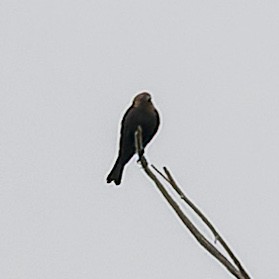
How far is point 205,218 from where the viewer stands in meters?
1.49

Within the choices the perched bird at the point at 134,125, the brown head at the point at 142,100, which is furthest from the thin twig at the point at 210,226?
the brown head at the point at 142,100

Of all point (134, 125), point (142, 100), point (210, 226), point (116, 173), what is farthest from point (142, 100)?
point (210, 226)

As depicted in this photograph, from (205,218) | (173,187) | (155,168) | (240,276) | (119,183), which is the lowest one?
(240,276)

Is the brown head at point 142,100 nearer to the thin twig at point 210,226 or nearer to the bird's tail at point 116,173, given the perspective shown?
the bird's tail at point 116,173

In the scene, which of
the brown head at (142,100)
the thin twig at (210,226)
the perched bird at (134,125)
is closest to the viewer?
the thin twig at (210,226)

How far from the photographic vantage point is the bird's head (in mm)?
5910

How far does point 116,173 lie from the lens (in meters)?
5.94

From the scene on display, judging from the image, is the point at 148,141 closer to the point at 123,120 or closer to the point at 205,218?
the point at 123,120

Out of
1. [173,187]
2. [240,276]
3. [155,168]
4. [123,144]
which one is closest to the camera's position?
[240,276]

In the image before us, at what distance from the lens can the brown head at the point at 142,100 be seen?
591 cm

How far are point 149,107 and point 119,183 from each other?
671 millimetres

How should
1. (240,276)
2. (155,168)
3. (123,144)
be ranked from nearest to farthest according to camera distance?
(240,276), (155,168), (123,144)

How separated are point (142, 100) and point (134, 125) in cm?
31

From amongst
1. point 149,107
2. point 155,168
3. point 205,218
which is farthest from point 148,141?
point 205,218
